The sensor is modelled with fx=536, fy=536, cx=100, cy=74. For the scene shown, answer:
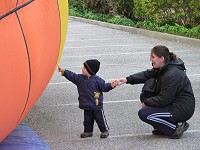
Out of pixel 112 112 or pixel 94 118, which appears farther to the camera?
pixel 112 112

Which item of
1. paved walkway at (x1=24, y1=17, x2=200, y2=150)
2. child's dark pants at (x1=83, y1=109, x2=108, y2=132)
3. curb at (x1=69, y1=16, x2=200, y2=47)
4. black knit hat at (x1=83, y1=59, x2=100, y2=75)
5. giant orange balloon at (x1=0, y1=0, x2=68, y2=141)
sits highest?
giant orange balloon at (x1=0, y1=0, x2=68, y2=141)

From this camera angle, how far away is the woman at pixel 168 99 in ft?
19.6

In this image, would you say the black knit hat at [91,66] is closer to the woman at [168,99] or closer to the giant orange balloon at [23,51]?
the woman at [168,99]

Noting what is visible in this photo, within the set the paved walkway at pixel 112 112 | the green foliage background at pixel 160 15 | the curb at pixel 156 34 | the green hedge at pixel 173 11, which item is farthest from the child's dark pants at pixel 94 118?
the green hedge at pixel 173 11

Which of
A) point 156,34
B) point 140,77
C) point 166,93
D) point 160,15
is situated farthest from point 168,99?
point 160,15

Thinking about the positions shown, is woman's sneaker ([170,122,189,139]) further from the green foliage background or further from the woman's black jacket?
the green foliage background

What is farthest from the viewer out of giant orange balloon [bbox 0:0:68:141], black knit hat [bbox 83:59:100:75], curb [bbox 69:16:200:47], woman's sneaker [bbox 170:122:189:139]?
curb [bbox 69:16:200:47]

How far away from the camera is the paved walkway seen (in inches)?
235

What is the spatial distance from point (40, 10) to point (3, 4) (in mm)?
471

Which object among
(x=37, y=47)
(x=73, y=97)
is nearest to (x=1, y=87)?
(x=37, y=47)

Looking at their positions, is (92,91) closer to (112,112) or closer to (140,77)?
(140,77)

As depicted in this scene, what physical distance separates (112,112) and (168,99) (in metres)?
1.60

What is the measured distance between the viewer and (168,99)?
6008 millimetres

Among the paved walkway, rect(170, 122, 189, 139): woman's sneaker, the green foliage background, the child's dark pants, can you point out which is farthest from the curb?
the child's dark pants
